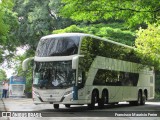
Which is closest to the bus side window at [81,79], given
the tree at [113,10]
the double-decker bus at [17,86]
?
the tree at [113,10]

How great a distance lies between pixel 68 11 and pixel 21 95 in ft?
81.2

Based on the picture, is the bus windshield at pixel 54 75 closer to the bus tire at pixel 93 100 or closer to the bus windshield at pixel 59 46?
the bus windshield at pixel 59 46

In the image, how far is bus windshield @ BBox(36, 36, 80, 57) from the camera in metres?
18.9

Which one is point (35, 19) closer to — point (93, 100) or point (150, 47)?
point (150, 47)

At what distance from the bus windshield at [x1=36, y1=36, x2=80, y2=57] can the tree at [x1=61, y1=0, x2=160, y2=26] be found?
2256 millimetres

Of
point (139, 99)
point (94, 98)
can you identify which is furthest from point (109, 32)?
point (94, 98)

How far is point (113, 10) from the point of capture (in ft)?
53.9

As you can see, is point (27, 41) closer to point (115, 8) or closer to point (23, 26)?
point (23, 26)

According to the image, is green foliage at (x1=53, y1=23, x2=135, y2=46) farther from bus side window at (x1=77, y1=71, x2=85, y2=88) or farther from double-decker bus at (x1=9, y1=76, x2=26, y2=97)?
bus side window at (x1=77, y1=71, x2=85, y2=88)

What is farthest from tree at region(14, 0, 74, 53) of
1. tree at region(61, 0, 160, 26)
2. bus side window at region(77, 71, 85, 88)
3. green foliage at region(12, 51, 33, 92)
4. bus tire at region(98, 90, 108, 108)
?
tree at region(61, 0, 160, 26)

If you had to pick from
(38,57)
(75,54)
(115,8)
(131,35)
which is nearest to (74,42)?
(75,54)

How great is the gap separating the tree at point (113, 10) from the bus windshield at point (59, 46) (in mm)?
2256

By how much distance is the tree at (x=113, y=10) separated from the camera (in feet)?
52.3

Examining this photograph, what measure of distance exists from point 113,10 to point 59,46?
3.86m
